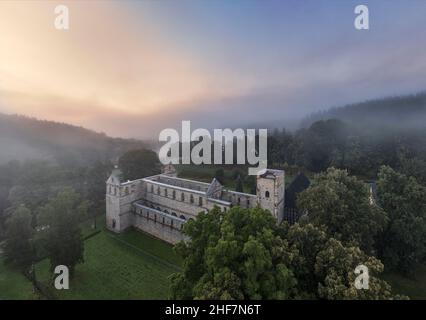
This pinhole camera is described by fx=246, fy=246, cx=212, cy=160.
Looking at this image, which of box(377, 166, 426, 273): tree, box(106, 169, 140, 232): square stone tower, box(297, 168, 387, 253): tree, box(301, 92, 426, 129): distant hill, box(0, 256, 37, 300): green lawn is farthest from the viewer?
box(301, 92, 426, 129): distant hill

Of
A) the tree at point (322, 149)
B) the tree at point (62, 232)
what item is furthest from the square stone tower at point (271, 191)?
the tree at point (322, 149)

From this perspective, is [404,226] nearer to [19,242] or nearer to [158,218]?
[158,218]

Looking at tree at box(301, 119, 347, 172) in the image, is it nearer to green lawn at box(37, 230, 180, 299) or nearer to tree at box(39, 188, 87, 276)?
green lawn at box(37, 230, 180, 299)

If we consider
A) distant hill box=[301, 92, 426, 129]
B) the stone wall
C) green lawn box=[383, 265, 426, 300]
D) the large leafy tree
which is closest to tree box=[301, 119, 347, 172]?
distant hill box=[301, 92, 426, 129]

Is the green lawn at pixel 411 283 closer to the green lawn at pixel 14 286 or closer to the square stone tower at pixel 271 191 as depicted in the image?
the square stone tower at pixel 271 191

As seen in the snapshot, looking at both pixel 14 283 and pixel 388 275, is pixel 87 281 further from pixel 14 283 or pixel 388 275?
pixel 388 275

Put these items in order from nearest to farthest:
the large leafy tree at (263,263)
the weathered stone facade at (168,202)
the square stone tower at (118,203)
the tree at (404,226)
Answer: the large leafy tree at (263,263), the tree at (404,226), the weathered stone facade at (168,202), the square stone tower at (118,203)

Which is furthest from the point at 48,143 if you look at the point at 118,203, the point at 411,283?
the point at 411,283
